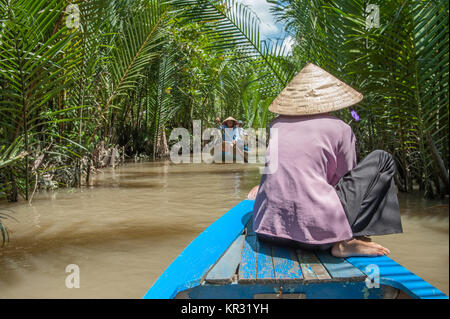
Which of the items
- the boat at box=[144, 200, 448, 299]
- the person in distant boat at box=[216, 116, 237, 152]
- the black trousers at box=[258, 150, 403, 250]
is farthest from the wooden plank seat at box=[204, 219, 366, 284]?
the person in distant boat at box=[216, 116, 237, 152]

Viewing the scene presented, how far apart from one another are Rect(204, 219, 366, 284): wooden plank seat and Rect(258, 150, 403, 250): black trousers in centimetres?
10

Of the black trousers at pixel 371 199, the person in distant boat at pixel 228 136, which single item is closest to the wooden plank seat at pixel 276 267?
the black trousers at pixel 371 199

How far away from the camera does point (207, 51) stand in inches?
266

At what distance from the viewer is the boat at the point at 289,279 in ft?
6.14

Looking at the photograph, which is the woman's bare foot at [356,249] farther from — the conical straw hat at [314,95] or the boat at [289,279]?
the conical straw hat at [314,95]

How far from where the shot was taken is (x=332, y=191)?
2.24m

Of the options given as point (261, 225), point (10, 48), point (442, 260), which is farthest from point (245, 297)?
point (10, 48)

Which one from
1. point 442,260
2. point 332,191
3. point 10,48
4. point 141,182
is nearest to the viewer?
point 442,260

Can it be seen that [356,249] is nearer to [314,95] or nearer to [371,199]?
[371,199]

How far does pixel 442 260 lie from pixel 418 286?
1.13m

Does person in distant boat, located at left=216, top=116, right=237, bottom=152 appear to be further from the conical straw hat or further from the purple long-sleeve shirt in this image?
the purple long-sleeve shirt

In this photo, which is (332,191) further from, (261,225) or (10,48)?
(10,48)

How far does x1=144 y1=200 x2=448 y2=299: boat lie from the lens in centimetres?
187

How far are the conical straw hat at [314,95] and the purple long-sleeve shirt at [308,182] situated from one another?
2.1 inches
